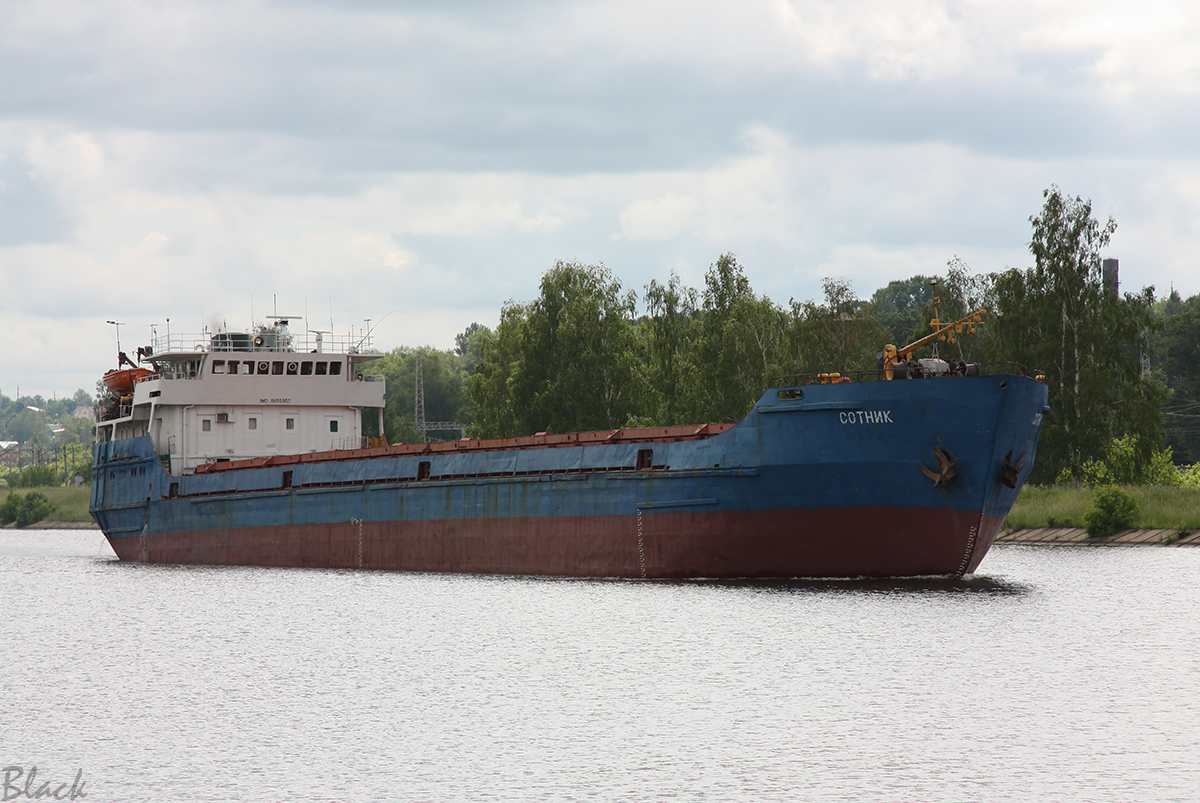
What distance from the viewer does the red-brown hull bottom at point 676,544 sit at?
90.3 ft

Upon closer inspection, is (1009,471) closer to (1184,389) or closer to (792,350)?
(792,350)

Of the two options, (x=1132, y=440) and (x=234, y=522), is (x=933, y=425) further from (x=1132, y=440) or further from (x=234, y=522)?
(x=1132, y=440)

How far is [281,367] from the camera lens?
43219mm

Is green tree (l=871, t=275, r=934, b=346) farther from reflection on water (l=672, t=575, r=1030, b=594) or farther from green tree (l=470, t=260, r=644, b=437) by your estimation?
reflection on water (l=672, t=575, r=1030, b=594)

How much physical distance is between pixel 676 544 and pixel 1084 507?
22766mm

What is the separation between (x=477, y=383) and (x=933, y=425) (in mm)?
45134

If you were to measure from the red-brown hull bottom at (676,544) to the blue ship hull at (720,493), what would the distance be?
0.13 ft

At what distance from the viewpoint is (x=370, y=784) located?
14477 millimetres

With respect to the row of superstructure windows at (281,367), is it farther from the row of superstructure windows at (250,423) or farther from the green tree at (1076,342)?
the green tree at (1076,342)

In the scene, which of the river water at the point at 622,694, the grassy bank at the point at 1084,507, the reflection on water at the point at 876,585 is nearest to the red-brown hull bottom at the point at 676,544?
the reflection on water at the point at 876,585

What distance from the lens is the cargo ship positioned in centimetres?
2712

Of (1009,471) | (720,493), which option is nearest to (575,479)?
(720,493)

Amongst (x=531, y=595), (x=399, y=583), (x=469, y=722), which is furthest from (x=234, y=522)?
(x=469, y=722)

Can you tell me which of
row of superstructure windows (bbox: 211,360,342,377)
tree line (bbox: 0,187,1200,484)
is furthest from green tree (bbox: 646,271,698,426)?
row of superstructure windows (bbox: 211,360,342,377)
